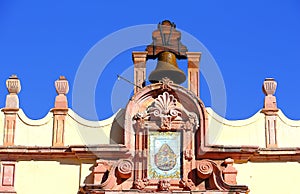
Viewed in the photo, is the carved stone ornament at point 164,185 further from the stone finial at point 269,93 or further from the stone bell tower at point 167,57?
the stone finial at point 269,93

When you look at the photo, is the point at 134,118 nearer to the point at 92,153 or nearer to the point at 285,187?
the point at 92,153

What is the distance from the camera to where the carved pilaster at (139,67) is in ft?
77.1

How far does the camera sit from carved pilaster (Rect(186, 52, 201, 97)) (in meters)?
23.5

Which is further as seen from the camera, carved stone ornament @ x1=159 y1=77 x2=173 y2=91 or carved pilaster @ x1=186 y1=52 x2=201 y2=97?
carved pilaster @ x1=186 y1=52 x2=201 y2=97

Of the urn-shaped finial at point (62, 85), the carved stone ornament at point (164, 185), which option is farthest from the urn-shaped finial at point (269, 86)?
the urn-shaped finial at point (62, 85)

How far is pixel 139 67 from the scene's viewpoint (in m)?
23.6

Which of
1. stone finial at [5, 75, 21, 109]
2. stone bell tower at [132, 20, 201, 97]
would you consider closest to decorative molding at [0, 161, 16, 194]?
stone finial at [5, 75, 21, 109]

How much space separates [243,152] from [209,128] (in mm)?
1035

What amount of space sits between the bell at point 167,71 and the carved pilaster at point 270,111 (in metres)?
2.01

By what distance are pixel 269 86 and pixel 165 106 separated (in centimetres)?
258

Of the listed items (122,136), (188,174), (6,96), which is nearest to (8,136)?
(6,96)

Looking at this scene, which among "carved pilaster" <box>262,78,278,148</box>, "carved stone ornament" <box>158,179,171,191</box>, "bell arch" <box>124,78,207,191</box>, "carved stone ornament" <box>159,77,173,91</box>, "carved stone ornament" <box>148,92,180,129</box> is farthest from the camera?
"carved pilaster" <box>262,78,278,148</box>

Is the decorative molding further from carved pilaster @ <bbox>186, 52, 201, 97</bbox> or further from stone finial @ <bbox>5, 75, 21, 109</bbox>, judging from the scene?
carved pilaster @ <bbox>186, 52, 201, 97</bbox>

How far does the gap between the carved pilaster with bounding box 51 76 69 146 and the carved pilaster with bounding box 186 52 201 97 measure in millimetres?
2953
